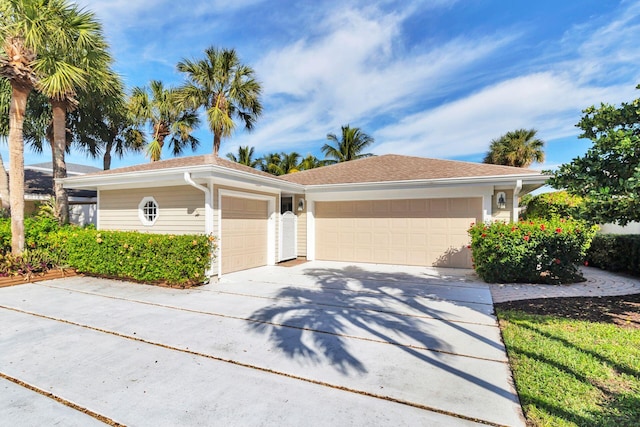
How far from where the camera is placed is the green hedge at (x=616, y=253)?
26.3 ft

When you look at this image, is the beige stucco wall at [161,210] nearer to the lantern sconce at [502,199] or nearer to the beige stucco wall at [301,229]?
the beige stucco wall at [301,229]

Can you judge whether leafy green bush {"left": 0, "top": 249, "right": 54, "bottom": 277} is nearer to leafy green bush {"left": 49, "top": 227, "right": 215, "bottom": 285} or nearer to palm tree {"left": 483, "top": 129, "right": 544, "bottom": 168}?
leafy green bush {"left": 49, "top": 227, "right": 215, "bottom": 285}

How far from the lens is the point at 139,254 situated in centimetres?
725

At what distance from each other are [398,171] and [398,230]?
1.98 metres

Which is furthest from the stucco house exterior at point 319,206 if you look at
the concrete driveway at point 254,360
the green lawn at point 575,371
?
the green lawn at point 575,371

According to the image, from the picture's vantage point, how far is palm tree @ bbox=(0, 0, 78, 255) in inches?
274

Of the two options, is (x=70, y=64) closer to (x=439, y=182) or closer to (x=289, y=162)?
(x=439, y=182)

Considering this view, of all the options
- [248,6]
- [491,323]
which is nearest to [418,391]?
[491,323]

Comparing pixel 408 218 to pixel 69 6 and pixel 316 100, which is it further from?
pixel 69 6

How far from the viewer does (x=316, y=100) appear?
53.4 ft

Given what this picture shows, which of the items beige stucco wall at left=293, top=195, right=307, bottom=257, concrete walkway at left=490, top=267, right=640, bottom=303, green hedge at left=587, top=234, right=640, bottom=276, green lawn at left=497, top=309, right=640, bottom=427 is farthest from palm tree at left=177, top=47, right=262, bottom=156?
green hedge at left=587, top=234, right=640, bottom=276

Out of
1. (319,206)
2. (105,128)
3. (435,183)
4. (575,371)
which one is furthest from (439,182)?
(105,128)

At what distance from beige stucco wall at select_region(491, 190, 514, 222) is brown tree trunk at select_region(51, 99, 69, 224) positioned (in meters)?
12.9

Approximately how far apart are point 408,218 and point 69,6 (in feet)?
35.0
